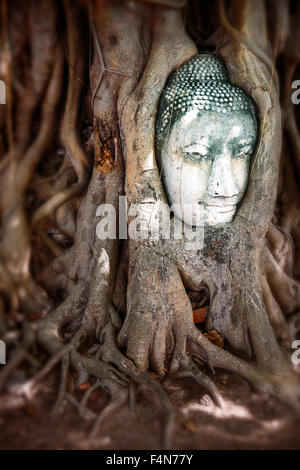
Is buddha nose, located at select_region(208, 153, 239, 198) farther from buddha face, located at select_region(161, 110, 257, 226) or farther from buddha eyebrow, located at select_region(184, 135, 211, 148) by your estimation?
buddha eyebrow, located at select_region(184, 135, 211, 148)

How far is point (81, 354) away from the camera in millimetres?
2184

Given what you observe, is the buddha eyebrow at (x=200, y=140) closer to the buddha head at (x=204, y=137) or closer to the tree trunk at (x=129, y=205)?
the buddha head at (x=204, y=137)

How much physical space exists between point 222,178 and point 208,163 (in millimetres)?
125

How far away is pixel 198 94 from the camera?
2.05 metres

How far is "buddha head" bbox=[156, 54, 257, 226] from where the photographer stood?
206 centimetres

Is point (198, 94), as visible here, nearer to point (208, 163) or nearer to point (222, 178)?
point (208, 163)

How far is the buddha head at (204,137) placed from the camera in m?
2.06

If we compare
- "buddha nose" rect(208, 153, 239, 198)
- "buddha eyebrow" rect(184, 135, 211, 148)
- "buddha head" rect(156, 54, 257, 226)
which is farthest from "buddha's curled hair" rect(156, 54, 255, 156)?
"buddha nose" rect(208, 153, 239, 198)

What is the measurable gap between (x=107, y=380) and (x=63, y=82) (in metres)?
2.12

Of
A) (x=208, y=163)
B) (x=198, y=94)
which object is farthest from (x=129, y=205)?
(x=198, y=94)

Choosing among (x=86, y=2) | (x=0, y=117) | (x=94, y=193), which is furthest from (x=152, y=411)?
(x=86, y=2)
